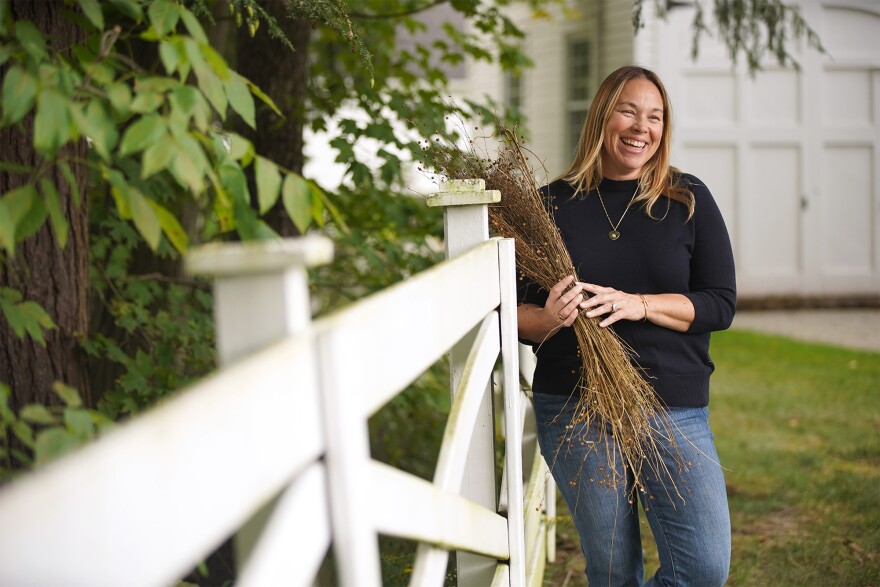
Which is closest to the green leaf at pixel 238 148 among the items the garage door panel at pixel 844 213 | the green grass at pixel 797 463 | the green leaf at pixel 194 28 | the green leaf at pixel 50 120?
the green leaf at pixel 194 28

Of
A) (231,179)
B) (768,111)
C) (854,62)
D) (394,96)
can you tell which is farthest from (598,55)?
(231,179)

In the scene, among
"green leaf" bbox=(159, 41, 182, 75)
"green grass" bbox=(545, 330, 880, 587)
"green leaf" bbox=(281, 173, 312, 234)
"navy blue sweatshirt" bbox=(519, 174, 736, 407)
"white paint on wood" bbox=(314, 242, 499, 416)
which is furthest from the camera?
"green grass" bbox=(545, 330, 880, 587)

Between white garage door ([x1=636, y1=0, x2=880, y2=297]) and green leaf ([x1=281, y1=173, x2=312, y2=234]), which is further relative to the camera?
white garage door ([x1=636, y1=0, x2=880, y2=297])

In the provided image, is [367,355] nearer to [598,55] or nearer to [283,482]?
[283,482]

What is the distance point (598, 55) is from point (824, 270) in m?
3.85

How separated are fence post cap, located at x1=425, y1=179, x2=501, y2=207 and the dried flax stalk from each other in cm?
35

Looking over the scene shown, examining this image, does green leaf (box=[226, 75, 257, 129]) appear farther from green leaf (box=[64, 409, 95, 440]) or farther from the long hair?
the long hair

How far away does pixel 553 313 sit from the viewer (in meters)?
2.58

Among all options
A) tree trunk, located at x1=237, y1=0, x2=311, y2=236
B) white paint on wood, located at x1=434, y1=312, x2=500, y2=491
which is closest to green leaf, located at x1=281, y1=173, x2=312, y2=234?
white paint on wood, located at x1=434, y1=312, x2=500, y2=491

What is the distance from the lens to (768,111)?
10719 mm

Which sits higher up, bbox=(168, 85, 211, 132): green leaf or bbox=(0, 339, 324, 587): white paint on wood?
bbox=(168, 85, 211, 132): green leaf

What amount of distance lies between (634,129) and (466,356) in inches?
37.8

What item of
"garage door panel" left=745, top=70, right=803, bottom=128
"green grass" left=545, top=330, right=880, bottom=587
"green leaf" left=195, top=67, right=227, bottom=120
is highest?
"garage door panel" left=745, top=70, right=803, bottom=128

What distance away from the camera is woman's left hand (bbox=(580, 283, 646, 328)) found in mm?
2539
